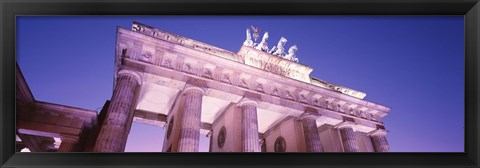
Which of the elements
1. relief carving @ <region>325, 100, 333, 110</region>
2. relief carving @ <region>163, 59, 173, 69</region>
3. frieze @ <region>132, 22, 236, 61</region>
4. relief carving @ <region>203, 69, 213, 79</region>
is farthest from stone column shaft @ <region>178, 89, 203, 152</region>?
relief carving @ <region>325, 100, 333, 110</region>

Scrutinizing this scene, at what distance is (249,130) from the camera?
1346cm

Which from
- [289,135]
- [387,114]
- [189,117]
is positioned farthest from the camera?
[387,114]

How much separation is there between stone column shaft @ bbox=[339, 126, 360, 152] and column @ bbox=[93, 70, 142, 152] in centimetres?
1153

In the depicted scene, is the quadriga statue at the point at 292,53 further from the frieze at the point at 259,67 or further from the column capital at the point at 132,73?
the column capital at the point at 132,73

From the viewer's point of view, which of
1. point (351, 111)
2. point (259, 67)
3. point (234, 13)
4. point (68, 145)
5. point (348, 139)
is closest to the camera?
point (234, 13)

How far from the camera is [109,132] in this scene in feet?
32.9

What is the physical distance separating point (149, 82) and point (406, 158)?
10842 millimetres

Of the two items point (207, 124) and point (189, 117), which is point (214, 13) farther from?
point (207, 124)

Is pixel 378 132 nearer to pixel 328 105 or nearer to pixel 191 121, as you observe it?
pixel 328 105

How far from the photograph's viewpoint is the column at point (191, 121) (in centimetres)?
1143

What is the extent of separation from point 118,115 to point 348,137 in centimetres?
1235

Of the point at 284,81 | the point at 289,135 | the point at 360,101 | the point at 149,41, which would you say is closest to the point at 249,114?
Answer: the point at 284,81

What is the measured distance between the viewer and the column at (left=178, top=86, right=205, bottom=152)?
450 inches

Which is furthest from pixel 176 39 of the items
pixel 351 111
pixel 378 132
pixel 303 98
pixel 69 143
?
pixel 378 132
